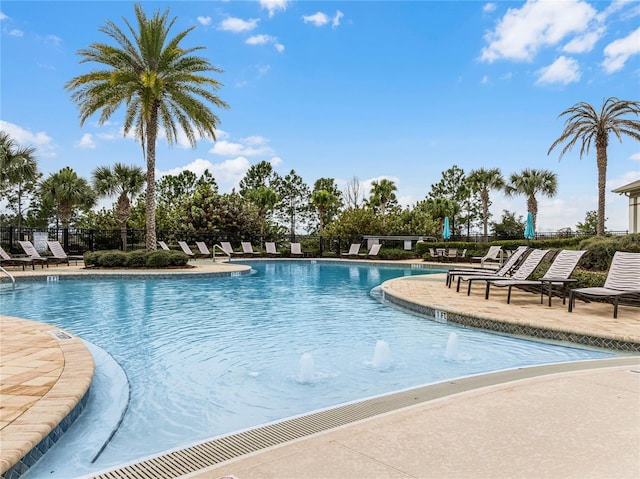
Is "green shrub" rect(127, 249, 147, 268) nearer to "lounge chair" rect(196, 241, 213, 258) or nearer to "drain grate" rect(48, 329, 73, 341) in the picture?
"lounge chair" rect(196, 241, 213, 258)

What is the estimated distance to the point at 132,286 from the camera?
1195 cm

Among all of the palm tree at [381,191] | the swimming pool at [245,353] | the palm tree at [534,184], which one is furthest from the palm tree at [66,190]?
the palm tree at [534,184]

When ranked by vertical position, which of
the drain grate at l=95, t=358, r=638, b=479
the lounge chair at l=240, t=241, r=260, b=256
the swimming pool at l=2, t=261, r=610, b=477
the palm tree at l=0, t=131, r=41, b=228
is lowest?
the swimming pool at l=2, t=261, r=610, b=477

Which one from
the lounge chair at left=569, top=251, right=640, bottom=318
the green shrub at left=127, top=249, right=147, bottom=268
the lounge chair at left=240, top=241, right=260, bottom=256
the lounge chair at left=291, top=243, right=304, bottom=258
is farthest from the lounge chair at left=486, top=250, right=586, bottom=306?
the lounge chair at left=240, top=241, right=260, bottom=256

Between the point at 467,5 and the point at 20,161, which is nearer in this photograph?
the point at 467,5

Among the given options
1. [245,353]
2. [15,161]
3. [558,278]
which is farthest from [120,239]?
[558,278]

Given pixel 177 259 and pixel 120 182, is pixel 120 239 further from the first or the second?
pixel 177 259

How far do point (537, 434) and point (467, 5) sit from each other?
44.3ft

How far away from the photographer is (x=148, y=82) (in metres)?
14.7

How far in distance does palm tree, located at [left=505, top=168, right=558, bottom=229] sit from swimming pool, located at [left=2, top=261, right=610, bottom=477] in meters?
27.5

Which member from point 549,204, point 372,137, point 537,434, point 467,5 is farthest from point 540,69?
point 549,204

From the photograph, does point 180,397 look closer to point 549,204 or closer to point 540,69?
point 540,69

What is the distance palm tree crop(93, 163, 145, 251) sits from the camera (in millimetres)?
25547

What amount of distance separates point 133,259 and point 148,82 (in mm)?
5904
